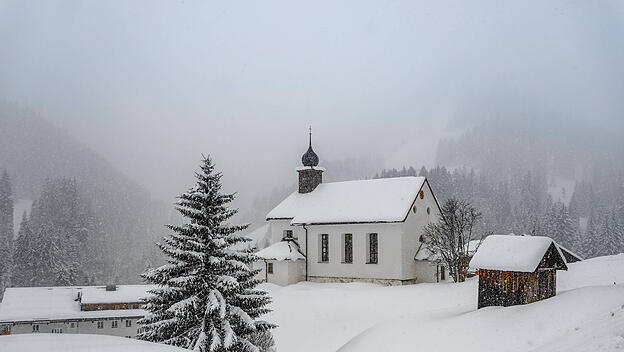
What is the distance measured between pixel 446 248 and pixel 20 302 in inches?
1306

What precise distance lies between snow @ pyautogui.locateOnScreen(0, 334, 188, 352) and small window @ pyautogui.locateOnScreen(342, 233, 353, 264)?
2964 cm

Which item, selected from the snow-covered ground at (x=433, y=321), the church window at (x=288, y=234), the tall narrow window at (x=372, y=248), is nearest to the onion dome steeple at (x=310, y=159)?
the church window at (x=288, y=234)

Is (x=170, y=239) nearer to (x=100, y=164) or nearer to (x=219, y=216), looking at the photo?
(x=219, y=216)

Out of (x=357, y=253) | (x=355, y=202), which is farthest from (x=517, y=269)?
(x=355, y=202)

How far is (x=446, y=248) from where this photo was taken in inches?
1222

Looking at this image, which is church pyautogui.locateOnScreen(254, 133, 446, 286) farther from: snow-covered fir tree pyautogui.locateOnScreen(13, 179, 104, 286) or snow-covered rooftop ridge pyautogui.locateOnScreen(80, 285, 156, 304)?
snow-covered fir tree pyautogui.locateOnScreen(13, 179, 104, 286)

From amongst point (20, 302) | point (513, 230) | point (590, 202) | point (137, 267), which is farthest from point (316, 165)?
point (590, 202)

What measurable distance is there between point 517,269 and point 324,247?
2094 cm

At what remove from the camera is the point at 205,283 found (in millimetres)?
14680

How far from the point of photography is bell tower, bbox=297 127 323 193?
4072 centimetres

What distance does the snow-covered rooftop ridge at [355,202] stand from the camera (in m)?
33.6

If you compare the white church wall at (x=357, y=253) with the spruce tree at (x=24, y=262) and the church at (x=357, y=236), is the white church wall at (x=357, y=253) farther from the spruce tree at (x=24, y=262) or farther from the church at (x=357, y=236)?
the spruce tree at (x=24, y=262)

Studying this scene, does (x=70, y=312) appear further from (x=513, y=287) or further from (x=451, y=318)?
(x=513, y=287)

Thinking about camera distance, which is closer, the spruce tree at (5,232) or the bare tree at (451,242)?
the bare tree at (451,242)
